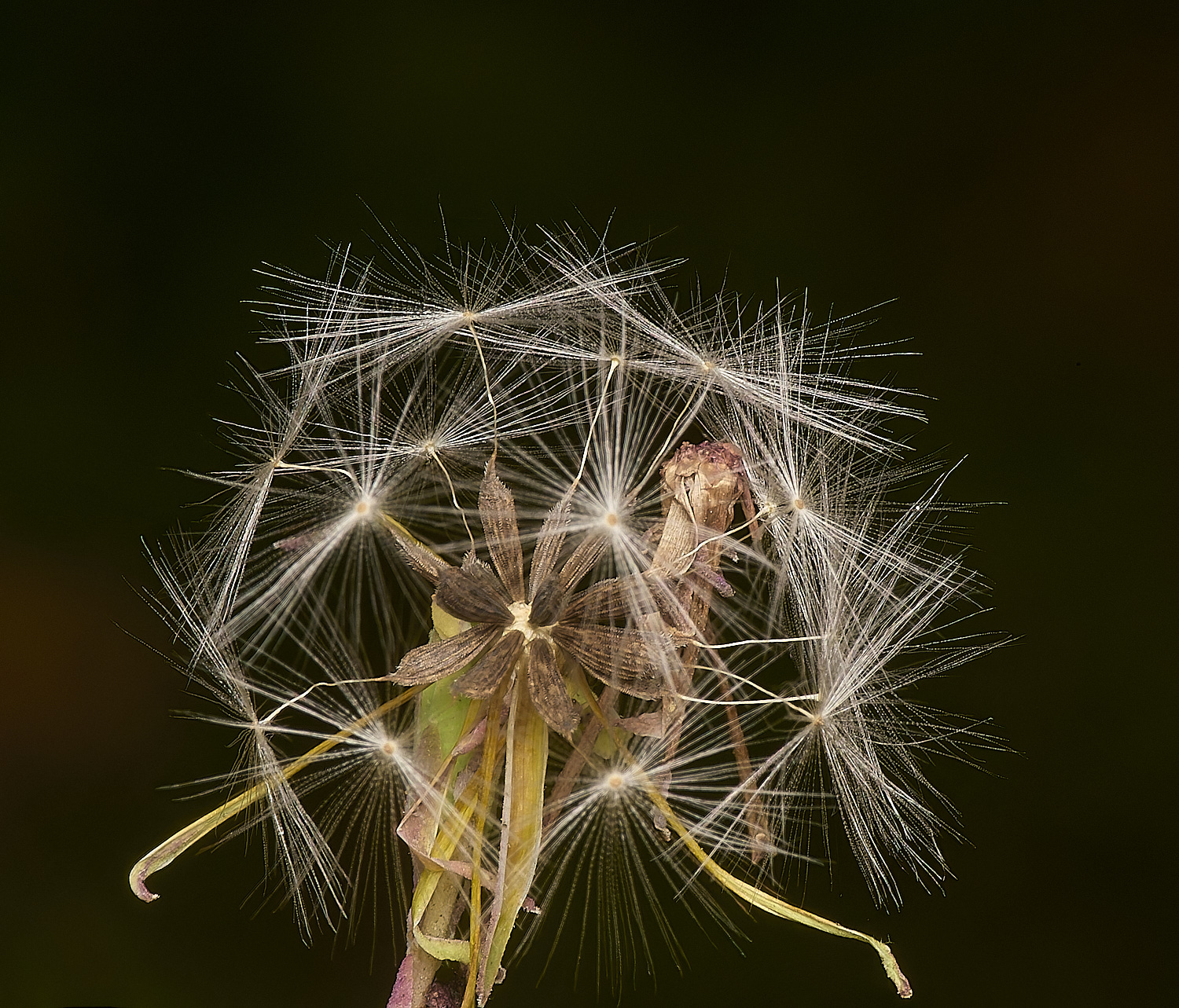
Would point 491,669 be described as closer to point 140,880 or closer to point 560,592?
point 560,592

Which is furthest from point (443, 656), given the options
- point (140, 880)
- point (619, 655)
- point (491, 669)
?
point (140, 880)

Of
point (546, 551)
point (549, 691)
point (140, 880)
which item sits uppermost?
point (546, 551)

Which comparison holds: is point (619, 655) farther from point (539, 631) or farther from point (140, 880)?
point (140, 880)

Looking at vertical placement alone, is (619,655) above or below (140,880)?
above

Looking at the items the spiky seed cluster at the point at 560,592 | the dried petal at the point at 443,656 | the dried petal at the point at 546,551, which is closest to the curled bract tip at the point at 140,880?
the spiky seed cluster at the point at 560,592

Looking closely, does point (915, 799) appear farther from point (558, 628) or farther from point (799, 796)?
point (558, 628)

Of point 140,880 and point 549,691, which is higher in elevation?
point 549,691

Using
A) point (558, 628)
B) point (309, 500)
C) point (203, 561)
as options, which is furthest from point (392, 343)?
point (558, 628)

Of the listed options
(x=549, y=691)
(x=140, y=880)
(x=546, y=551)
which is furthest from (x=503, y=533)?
(x=140, y=880)

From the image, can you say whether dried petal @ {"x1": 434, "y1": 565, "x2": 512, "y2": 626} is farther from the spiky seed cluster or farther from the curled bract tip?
the curled bract tip
